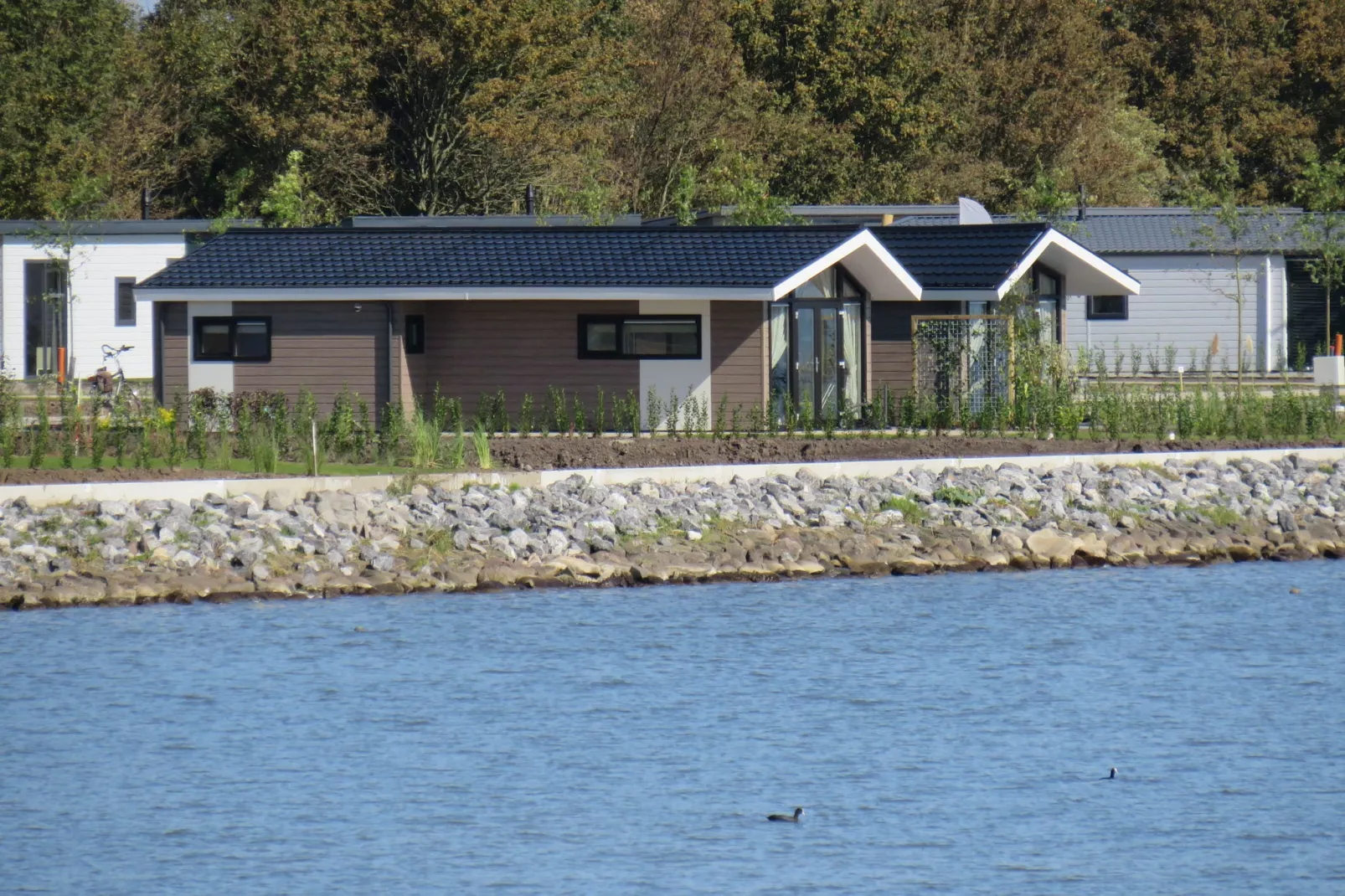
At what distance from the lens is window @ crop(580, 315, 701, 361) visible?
32.0 metres

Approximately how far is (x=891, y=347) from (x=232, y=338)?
1018cm

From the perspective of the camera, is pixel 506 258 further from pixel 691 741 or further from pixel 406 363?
pixel 691 741

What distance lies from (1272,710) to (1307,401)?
15718 millimetres

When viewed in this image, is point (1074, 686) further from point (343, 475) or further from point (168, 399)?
point (168, 399)

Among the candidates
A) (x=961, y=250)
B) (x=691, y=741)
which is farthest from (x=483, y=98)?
(x=691, y=741)

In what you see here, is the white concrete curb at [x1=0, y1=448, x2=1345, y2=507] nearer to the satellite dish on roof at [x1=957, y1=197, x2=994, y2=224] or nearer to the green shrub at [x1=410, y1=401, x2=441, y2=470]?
the green shrub at [x1=410, y1=401, x2=441, y2=470]

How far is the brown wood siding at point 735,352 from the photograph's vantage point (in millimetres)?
31812

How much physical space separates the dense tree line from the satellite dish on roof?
165 inches

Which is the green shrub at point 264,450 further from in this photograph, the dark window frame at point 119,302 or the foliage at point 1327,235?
the foliage at point 1327,235

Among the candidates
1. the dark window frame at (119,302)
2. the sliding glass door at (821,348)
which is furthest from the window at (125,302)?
the sliding glass door at (821,348)

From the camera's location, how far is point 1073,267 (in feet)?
117

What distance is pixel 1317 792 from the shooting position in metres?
14.5

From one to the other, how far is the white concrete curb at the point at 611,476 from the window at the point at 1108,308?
18.1 meters

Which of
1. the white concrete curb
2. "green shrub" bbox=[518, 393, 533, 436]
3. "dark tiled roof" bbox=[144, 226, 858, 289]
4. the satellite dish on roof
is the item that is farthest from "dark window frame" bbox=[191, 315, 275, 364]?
the satellite dish on roof
